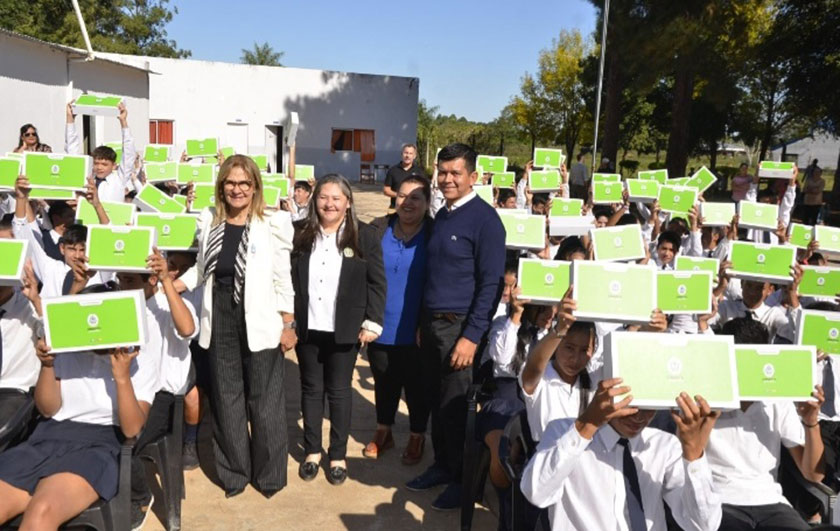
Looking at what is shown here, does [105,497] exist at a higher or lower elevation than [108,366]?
lower

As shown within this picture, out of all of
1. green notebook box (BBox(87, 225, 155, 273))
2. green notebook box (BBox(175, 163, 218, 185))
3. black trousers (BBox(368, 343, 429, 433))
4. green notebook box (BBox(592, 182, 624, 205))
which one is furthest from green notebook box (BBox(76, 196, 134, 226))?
green notebook box (BBox(592, 182, 624, 205))

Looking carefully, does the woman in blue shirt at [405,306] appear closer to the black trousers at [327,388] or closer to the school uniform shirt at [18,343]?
the black trousers at [327,388]

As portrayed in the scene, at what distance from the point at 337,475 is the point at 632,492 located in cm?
228

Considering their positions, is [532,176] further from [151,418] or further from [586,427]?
[586,427]

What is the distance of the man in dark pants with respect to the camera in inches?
165

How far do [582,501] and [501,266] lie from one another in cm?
175

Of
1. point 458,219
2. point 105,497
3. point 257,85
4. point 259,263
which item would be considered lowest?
point 105,497

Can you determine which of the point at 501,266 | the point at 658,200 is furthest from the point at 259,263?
the point at 658,200

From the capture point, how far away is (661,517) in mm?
2756

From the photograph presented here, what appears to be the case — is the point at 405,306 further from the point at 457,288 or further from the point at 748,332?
the point at 748,332

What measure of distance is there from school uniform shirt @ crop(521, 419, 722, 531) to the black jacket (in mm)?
1929

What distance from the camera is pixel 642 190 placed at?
24.8 feet

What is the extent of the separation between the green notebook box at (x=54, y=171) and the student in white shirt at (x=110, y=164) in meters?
1.62

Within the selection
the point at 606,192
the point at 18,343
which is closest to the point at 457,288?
the point at 18,343
